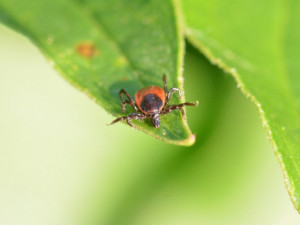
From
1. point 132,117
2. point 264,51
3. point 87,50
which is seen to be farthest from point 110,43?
point 264,51

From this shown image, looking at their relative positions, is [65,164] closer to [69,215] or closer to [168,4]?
[69,215]

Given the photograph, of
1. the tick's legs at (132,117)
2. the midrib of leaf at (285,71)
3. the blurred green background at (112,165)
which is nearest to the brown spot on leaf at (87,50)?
the blurred green background at (112,165)

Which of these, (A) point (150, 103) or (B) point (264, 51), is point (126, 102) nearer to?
(A) point (150, 103)

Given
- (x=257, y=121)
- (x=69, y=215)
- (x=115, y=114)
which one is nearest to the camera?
(x=115, y=114)

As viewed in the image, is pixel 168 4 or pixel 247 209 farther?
pixel 247 209

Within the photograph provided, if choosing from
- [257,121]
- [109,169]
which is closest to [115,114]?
[109,169]

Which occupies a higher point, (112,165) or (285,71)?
(285,71)
